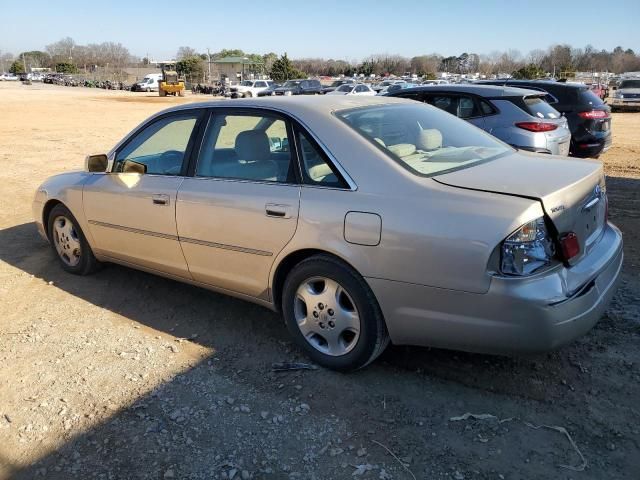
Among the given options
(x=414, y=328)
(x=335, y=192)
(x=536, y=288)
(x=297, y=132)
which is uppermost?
(x=297, y=132)

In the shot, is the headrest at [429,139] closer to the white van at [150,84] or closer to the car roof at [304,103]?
the car roof at [304,103]

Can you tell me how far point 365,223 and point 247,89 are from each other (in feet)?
140

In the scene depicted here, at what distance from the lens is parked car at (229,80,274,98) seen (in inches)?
1687

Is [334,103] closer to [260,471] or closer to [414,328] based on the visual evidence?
[414,328]

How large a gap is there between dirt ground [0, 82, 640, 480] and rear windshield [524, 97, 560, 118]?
3742 mm

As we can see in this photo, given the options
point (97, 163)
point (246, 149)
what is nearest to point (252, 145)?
point (246, 149)

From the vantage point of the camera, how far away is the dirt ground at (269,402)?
8.54 ft

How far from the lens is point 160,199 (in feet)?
13.1

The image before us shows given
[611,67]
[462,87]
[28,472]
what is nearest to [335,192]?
[28,472]

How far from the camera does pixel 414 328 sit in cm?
295

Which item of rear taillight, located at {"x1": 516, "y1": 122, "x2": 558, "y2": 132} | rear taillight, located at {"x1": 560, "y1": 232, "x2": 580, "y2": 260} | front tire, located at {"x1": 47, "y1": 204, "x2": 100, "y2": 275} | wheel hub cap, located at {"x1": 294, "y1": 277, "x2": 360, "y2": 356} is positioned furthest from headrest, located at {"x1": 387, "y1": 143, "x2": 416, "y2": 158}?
rear taillight, located at {"x1": 516, "y1": 122, "x2": 558, "y2": 132}

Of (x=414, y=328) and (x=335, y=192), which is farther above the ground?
(x=335, y=192)

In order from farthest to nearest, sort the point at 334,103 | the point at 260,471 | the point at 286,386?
the point at 334,103
the point at 286,386
the point at 260,471

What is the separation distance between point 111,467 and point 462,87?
7088mm
